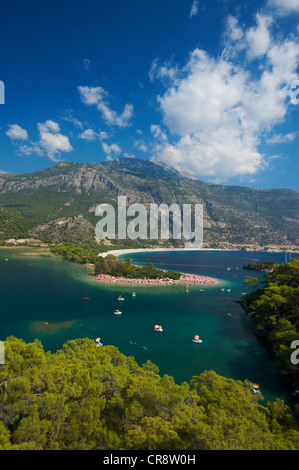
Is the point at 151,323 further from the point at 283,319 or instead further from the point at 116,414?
the point at 116,414

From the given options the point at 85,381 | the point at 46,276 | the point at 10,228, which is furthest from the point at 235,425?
the point at 10,228

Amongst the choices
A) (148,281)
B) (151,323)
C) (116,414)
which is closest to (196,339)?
(151,323)

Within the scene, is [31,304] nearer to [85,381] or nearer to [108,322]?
[108,322]

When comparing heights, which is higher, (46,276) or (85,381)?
(85,381)

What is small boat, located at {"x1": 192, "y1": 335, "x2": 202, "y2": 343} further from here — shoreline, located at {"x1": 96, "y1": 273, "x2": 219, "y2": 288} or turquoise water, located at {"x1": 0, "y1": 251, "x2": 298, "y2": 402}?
shoreline, located at {"x1": 96, "y1": 273, "x2": 219, "y2": 288}

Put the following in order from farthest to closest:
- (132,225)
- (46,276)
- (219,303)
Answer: (132,225) < (46,276) < (219,303)

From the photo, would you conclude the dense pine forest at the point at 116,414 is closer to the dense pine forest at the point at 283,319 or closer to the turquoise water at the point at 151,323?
the dense pine forest at the point at 283,319

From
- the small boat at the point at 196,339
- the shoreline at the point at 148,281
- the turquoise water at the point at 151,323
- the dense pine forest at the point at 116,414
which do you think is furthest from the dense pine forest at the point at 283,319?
the shoreline at the point at 148,281
